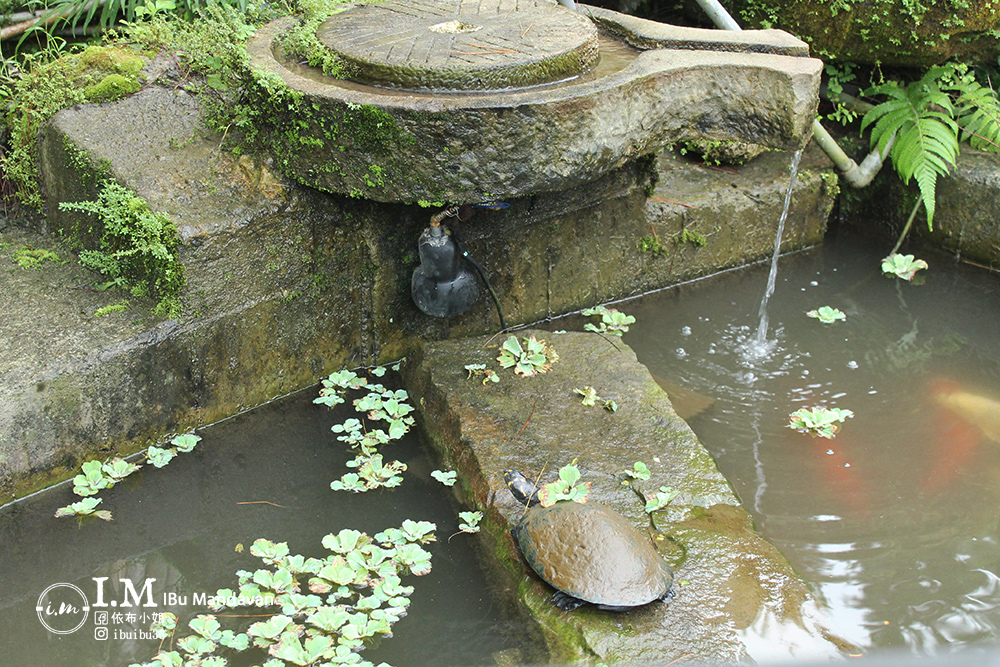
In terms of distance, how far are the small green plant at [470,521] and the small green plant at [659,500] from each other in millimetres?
614

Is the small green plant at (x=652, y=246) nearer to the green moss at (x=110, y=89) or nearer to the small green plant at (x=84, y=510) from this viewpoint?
the green moss at (x=110, y=89)

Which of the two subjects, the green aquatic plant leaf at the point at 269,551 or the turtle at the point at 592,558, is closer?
the turtle at the point at 592,558

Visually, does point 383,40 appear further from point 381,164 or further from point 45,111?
point 45,111

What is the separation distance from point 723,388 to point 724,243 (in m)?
1.37

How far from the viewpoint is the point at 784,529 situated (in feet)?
10.3

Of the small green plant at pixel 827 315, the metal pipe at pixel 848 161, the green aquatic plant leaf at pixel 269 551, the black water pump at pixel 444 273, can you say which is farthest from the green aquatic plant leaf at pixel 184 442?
the metal pipe at pixel 848 161

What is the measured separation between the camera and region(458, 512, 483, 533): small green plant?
300 cm

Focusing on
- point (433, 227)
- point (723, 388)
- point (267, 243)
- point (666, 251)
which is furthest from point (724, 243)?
point (267, 243)

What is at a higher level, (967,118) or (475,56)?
(475,56)

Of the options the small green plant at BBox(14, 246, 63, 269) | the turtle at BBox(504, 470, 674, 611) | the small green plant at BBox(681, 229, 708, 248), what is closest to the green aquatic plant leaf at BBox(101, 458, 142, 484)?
the small green plant at BBox(14, 246, 63, 269)

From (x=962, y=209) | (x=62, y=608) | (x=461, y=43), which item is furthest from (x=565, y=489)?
(x=962, y=209)

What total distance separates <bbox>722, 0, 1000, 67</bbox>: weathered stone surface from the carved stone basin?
1485 mm

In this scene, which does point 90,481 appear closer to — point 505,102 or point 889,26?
point 505,102

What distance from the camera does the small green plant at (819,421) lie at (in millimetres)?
3635
